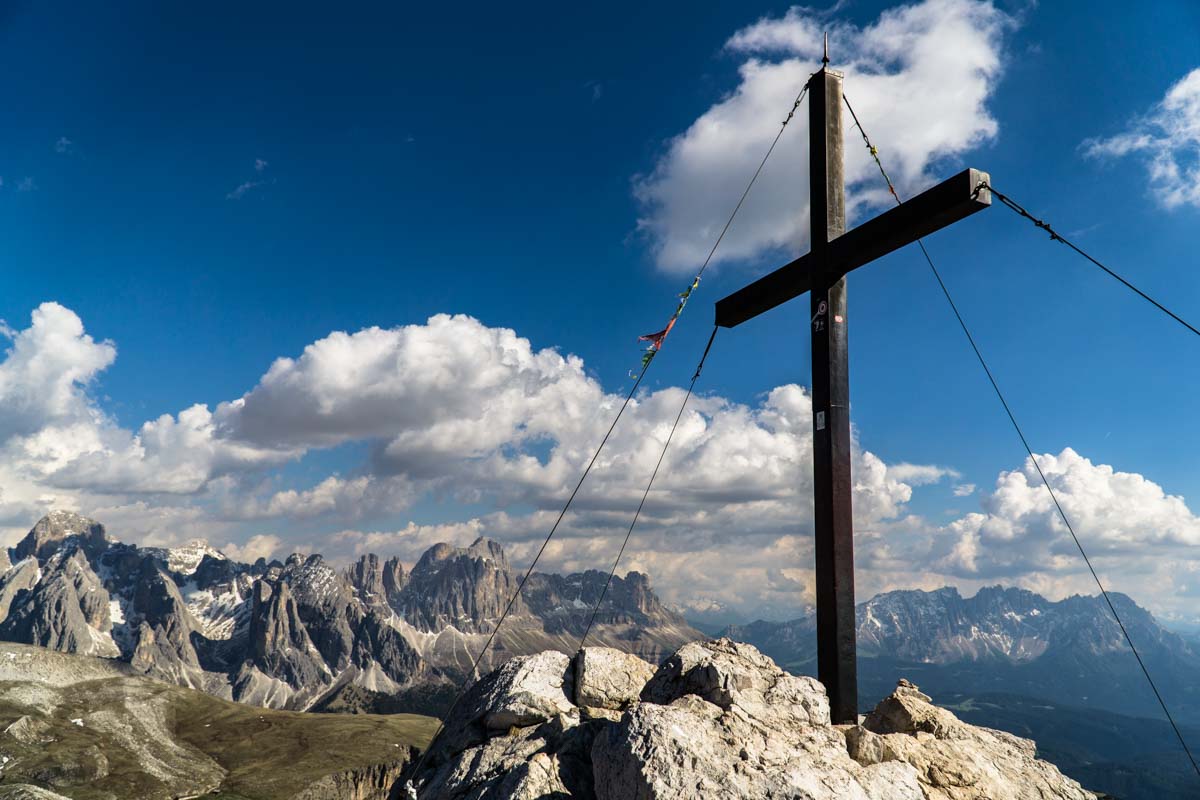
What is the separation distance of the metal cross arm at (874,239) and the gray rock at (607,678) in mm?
6633

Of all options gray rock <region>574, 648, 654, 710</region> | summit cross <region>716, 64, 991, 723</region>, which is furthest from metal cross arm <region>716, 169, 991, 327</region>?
gray rock <region>574, 648, 654, 710</region>

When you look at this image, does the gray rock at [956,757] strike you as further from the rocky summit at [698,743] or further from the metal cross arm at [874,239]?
the metal cross arm at [874,239]

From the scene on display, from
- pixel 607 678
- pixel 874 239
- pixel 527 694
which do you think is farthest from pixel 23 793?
pixel 874 239

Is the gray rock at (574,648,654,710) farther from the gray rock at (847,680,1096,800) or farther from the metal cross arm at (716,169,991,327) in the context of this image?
the metal cross arm at (716,169,991,327)

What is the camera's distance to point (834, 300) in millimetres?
12734

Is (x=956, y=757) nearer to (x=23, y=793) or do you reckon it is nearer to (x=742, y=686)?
(x=742, y=686)

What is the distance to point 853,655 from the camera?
11.4 meters

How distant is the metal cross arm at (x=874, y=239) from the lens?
10.6m

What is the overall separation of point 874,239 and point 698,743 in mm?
7856

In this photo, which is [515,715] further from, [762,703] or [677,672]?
[762,703]

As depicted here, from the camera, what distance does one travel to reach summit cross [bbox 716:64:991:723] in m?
11.3

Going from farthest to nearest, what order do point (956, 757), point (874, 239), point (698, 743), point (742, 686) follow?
point (874, 239), point (956, 757), point (742, 686), point (698, 743)

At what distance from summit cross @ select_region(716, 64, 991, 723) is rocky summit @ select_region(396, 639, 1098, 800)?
103cm

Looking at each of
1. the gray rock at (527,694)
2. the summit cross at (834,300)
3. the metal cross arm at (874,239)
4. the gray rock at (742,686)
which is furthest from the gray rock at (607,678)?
the metal cross arm at (874,239)
